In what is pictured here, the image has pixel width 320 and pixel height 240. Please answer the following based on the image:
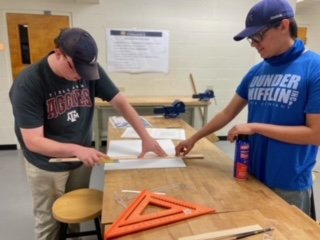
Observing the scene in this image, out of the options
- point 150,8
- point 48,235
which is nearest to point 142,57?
point 150,8

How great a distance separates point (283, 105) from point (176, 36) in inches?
138

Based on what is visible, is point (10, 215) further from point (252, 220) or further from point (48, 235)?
point (252, 220)

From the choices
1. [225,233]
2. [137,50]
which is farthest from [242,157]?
[137,50]

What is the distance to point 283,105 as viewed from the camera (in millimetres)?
1172

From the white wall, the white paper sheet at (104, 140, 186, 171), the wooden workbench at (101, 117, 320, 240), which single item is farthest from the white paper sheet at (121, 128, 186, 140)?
the white wall

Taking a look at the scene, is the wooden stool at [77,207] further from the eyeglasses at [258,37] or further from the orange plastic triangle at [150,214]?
the eyeglasses at [258,37]

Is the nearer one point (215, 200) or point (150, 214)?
point (150, 214)

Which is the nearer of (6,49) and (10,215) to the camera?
(10,215)

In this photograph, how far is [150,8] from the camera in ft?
14.0

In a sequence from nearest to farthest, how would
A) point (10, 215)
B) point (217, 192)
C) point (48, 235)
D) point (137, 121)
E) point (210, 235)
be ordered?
point (210, 235) < point (217, 192) < point (48, 235) < point (137, 121) < point (10, 215)

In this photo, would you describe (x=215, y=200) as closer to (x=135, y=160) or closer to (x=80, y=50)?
(x=135, y=160)

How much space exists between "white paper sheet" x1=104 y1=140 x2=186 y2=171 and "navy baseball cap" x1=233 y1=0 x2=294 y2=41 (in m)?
0.74

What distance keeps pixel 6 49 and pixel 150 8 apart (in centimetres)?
218

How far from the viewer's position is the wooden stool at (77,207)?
4.85 ft
